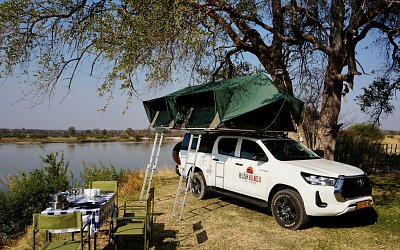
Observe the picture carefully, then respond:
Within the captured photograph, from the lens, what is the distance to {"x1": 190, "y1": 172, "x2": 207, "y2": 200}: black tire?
9195mm

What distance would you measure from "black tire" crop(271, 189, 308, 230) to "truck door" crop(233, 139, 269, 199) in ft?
1.56

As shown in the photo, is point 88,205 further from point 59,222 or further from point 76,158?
point 76,158

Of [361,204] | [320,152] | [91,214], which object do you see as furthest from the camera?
[320,152]

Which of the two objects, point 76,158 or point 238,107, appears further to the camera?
point 76,158

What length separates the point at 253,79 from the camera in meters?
8.34

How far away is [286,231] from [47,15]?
918cm

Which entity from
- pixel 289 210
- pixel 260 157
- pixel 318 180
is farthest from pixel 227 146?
pixel 318 180

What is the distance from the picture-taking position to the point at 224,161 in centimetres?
855

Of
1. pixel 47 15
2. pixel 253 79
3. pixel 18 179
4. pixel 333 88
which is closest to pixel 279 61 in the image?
pixel 333 88

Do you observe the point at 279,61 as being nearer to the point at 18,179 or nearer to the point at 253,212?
the point at 253,212

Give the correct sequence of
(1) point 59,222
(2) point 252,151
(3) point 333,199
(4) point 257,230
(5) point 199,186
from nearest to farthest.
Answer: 1. (1) point 59,222
2. (3) point 333,199
3. (4) point 257,230
4. (2) point 252,151
5. (5) point 199,186

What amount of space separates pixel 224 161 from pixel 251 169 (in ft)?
3.44

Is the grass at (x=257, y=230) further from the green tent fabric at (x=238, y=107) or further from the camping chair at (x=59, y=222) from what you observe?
the green tent fabric at (x=238, y=107)

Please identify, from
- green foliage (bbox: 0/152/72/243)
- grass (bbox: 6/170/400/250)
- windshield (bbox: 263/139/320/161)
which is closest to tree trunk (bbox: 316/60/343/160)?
grass (bbox: 6/170/400/250)
